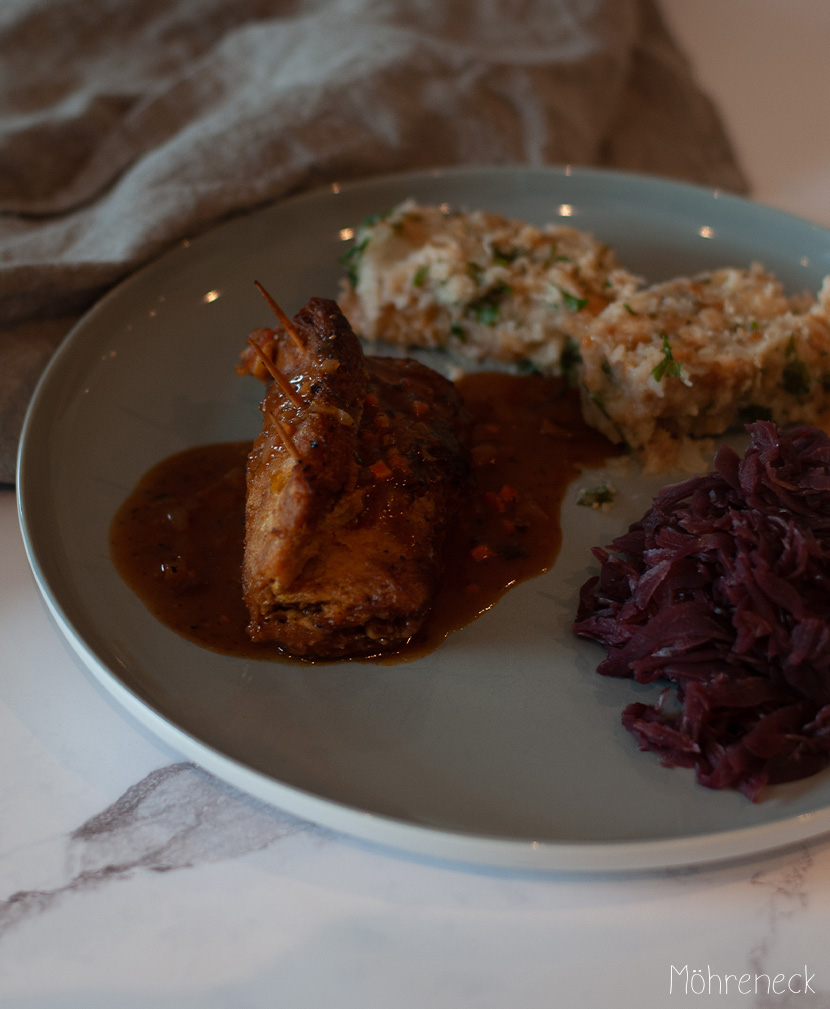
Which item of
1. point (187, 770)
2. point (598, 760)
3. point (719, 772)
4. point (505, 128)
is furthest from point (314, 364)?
point (505, 128)

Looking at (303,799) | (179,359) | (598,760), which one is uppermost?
(179,359)

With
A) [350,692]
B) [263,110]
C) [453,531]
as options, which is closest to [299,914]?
[350,692]

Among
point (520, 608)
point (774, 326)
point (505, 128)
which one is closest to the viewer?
point (520, 608)

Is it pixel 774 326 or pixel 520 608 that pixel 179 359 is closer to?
pixel 520 608

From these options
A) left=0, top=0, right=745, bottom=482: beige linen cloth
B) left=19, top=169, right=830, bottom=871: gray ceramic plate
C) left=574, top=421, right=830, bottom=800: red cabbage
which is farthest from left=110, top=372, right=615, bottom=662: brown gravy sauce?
left=0, top=0, right=745, bottom=482: beige linen cloth

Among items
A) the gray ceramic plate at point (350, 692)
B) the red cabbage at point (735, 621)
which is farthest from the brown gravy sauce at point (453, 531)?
the red cabbage at point (735, 621)

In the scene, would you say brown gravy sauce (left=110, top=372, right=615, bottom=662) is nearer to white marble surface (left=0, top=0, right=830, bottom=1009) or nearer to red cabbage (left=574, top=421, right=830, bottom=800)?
red cabbage (left=574, top=421, right=830, bottom=800)

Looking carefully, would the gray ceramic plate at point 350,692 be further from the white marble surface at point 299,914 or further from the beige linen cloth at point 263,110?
the beige linen cloth at point 263,110
